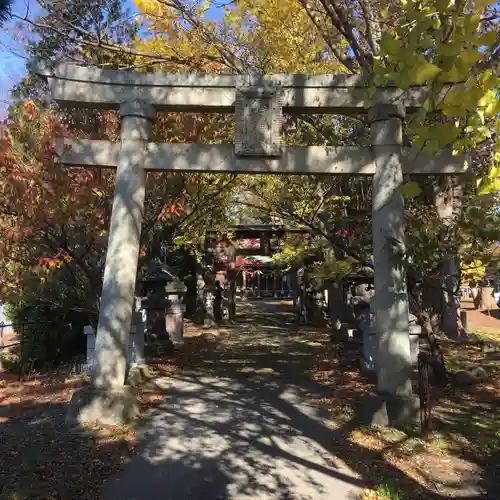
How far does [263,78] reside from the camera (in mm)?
6383

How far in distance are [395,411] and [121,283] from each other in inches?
148

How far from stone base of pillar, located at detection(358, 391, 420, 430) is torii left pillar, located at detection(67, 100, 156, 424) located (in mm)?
3037

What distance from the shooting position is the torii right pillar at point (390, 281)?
18.9 ft

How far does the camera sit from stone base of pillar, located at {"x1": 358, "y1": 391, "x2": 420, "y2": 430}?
18.5 feet

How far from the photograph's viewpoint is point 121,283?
6.26 metres

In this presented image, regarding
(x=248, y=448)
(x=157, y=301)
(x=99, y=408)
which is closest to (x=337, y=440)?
(x=248, y=448)

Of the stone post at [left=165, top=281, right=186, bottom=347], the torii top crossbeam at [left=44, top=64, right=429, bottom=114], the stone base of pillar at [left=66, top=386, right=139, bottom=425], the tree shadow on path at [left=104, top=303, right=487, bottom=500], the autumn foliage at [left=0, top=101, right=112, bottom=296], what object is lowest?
the tree shadow on path at [left=104, top=303, right=487, bottom=500]

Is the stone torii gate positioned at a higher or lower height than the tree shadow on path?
higher

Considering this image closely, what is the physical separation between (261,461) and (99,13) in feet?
27.1

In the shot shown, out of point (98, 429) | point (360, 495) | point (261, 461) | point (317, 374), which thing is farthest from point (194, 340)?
point (360, 495)

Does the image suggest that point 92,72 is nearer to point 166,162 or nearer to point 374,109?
point 166,162

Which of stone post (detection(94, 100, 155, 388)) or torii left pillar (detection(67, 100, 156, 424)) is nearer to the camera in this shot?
torii left pillar (detection(67, 100, 156, 424))

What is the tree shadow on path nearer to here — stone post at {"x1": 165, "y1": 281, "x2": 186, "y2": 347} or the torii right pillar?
the torii right pillar

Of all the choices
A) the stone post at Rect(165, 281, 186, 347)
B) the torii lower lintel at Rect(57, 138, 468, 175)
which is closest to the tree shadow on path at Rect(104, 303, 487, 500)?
the torii lower lintel at Rect(57, 138, 468, 175)
